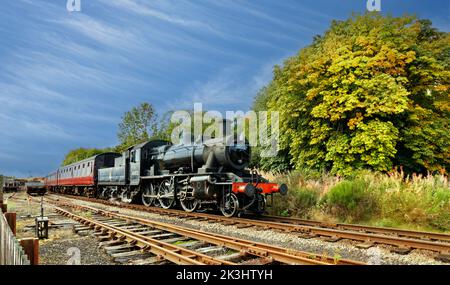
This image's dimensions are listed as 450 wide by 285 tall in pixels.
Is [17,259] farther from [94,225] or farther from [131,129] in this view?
[131,129]

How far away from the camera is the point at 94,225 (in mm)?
10148

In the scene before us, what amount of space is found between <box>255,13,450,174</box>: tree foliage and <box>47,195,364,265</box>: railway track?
1202 centimetres

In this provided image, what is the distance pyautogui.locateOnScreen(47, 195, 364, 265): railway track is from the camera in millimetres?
5638

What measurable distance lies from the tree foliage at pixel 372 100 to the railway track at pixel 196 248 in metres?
12.0

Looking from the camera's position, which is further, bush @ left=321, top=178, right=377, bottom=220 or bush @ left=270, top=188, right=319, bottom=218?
bush @ left=270, top=188, right=319, bottom=218

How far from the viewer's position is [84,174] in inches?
1037

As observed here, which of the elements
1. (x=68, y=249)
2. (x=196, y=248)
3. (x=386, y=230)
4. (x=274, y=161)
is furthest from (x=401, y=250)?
(x=274, y=161)

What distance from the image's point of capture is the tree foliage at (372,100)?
1780cm

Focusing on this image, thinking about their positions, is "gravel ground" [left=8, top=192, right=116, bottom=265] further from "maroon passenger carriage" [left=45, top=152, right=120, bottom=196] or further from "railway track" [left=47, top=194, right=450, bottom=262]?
"maroon passenger carriage" [left=45, top=152, right=120, bottom=196]

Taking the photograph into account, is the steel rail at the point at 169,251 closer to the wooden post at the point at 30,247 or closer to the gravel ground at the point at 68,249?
the gravel ground at the point at 68,249

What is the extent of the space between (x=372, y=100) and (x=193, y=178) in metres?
10.7

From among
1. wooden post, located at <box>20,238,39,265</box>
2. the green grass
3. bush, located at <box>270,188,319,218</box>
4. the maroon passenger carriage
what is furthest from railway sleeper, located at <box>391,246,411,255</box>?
the maroon passenger carriage

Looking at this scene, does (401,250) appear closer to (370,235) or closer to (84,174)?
(370,235)
